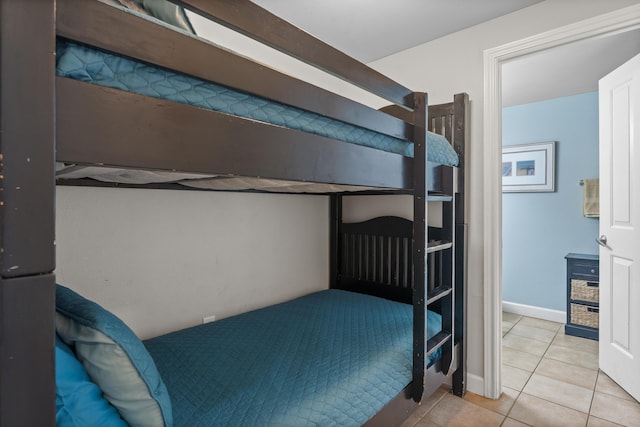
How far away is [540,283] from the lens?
141 inches

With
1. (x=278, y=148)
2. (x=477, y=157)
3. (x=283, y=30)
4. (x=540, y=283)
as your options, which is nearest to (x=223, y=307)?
(x=278, y=148)

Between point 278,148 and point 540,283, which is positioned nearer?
point 278,148

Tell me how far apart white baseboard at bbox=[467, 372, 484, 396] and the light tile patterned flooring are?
0.03 metres

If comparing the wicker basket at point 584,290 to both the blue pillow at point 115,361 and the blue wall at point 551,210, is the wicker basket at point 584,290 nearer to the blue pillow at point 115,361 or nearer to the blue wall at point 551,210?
the blue wall at point 551,210

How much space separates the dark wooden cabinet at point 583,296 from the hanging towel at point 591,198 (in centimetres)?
41

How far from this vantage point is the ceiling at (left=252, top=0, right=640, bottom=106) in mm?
1938

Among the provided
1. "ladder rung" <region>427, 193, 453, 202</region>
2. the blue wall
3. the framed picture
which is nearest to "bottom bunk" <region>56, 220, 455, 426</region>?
"ladder rung" <region>427, 193, 453, 202</region>

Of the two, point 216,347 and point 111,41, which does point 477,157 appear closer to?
point 216,347

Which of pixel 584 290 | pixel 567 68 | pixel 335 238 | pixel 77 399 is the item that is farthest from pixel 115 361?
pixel 584 290

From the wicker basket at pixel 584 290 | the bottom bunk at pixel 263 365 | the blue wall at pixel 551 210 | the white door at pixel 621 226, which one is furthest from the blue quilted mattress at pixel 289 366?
the blue wall at pixel 551 210

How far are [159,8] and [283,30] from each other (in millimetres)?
308

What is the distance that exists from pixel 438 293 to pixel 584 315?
231 centimetres

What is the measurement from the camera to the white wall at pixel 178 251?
157cm

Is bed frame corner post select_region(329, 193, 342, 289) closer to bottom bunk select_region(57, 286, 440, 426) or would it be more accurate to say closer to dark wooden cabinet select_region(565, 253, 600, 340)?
Answer: bottom bunk select_region(57, 286, 440, 426)
